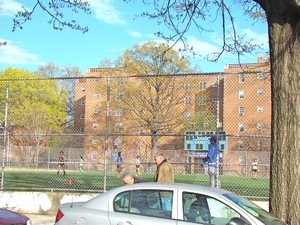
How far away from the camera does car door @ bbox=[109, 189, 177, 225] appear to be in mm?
6066

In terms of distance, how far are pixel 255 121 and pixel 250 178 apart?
15.1ft

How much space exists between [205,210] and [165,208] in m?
0.55

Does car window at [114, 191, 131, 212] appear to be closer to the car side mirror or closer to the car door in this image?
the car door

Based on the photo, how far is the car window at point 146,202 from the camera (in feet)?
20.2

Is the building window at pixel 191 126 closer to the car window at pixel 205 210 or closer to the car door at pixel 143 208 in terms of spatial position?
the car door at pixel 143 208

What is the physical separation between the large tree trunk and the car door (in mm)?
2323

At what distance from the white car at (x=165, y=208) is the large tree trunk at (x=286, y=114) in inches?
50.2

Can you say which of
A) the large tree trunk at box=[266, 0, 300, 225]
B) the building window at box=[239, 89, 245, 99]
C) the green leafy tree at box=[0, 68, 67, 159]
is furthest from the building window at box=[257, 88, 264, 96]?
the green leafy tree at box=[0, 68, 67, 159]

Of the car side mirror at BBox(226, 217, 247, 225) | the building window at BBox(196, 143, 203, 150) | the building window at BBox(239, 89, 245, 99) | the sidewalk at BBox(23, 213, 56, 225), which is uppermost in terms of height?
the building window at BBox(239, 89, 245, 99)

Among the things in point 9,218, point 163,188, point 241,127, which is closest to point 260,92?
point 241,127

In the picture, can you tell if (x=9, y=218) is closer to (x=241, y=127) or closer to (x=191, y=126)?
(x=241, y=127)

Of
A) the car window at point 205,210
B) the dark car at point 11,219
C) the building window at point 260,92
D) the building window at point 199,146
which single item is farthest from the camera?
the building window at point 260,92

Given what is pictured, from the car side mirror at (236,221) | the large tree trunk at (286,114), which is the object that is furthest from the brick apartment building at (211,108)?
the car side mirror at (236,221)

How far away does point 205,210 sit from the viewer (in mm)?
6016
